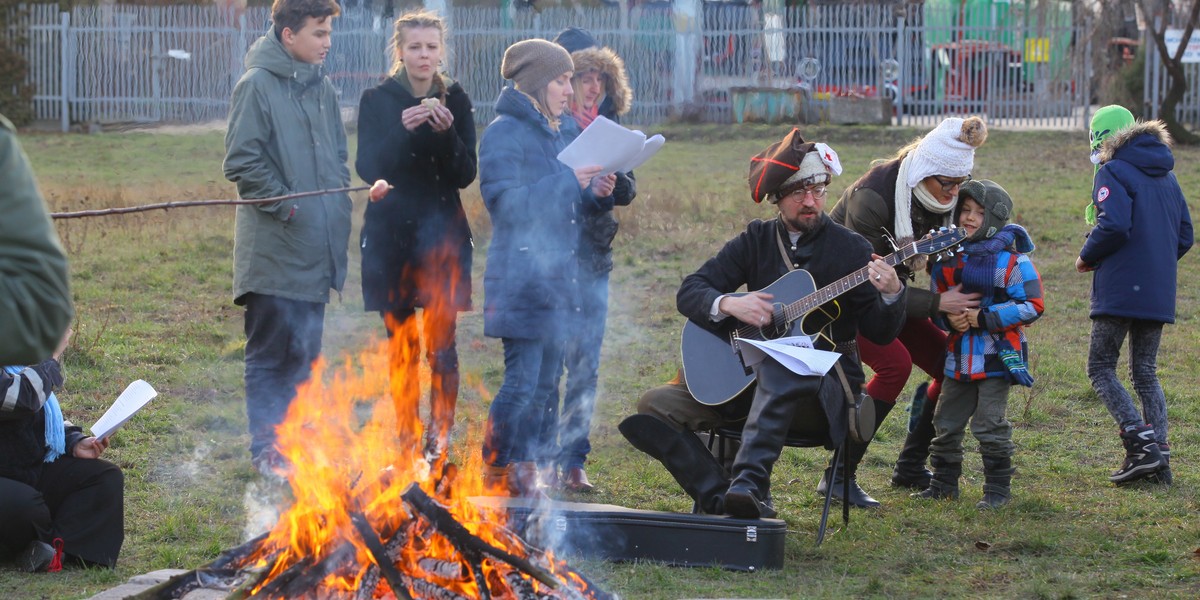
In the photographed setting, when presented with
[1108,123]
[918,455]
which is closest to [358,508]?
[918,455]

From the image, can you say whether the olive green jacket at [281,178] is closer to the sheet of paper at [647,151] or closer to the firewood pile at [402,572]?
the sheet of paper at [647,151]

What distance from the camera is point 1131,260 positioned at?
7109 millimetres

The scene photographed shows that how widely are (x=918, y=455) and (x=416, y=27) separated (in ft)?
10.7

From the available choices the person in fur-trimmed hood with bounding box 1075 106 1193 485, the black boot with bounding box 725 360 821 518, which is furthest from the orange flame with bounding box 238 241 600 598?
the person in fur-trimmed hood with bounding box 1075 106 1193 485

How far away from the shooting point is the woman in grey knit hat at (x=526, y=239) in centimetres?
620

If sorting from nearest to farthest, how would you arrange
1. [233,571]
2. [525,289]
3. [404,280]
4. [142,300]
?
Result: [233,571], [525,289], [404,280], [142,300]

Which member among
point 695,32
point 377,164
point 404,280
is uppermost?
point 695,32

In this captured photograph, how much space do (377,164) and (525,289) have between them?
1.01 metres

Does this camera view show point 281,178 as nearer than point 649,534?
No

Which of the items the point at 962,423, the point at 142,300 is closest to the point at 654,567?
the point at 962,423

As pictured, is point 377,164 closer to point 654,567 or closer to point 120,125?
point 654,567

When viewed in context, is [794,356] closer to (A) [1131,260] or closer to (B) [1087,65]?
(A) [1131,260]

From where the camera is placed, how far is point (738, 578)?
211 inches

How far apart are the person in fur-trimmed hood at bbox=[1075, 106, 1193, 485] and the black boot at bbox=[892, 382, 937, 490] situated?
3.15 feet
